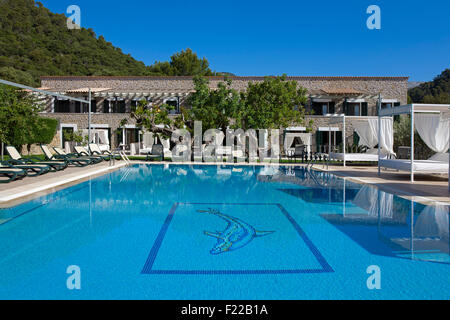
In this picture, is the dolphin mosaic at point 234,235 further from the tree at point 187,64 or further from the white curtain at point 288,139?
the tree at point 187,64

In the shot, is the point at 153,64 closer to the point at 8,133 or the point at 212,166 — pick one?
the point at 8,133

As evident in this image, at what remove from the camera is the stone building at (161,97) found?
2478 cm

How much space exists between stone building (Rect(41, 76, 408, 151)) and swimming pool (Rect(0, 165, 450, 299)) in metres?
17.0

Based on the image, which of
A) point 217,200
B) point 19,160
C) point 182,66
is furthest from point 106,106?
point 217,200

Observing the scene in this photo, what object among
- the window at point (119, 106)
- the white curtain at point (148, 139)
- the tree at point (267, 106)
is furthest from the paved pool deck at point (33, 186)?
the window at point (119, 106)

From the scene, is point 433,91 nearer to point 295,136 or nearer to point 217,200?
point 295,136

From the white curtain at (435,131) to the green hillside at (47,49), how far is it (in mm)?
29063

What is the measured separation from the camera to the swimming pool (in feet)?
11.6

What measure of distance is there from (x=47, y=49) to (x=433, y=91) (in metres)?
38.9

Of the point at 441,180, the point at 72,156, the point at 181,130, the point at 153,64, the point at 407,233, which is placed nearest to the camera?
the point at 407,233

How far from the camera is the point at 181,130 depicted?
17.9 metres

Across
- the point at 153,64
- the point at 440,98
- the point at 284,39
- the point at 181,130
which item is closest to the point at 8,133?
the point at 181,130
